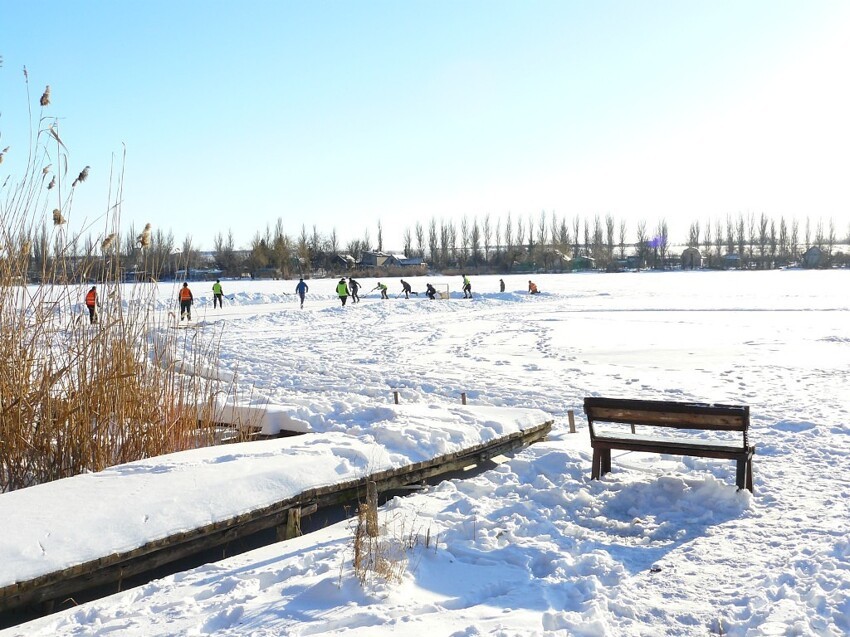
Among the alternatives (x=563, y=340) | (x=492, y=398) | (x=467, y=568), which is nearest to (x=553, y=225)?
(x=563, y=340)

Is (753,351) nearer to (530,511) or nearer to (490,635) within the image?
(530,511)

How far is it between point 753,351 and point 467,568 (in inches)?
504

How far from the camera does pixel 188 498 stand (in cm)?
444

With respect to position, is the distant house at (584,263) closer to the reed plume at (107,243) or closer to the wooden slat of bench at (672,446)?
the wooden slat of bench at (672,446)

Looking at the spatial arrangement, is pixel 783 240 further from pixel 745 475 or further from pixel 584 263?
pixel 745 475

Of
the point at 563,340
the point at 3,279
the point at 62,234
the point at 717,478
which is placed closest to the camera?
the point at 3,279

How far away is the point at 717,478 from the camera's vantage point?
5844mm

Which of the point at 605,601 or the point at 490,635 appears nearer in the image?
the point at 490,635

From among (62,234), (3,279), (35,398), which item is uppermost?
(62,234)

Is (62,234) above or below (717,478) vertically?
above

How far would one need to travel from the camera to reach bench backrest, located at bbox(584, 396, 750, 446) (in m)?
5.52

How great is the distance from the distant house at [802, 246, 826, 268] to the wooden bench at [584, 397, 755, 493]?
307ft

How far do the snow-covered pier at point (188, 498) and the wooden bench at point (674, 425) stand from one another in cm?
107

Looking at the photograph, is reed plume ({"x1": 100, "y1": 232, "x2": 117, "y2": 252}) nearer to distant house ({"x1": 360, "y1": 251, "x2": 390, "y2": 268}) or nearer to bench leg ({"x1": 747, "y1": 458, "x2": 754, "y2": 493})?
bench leg ({"x1": 747, "y1": 458, "x2": 754, "y2": 493})
